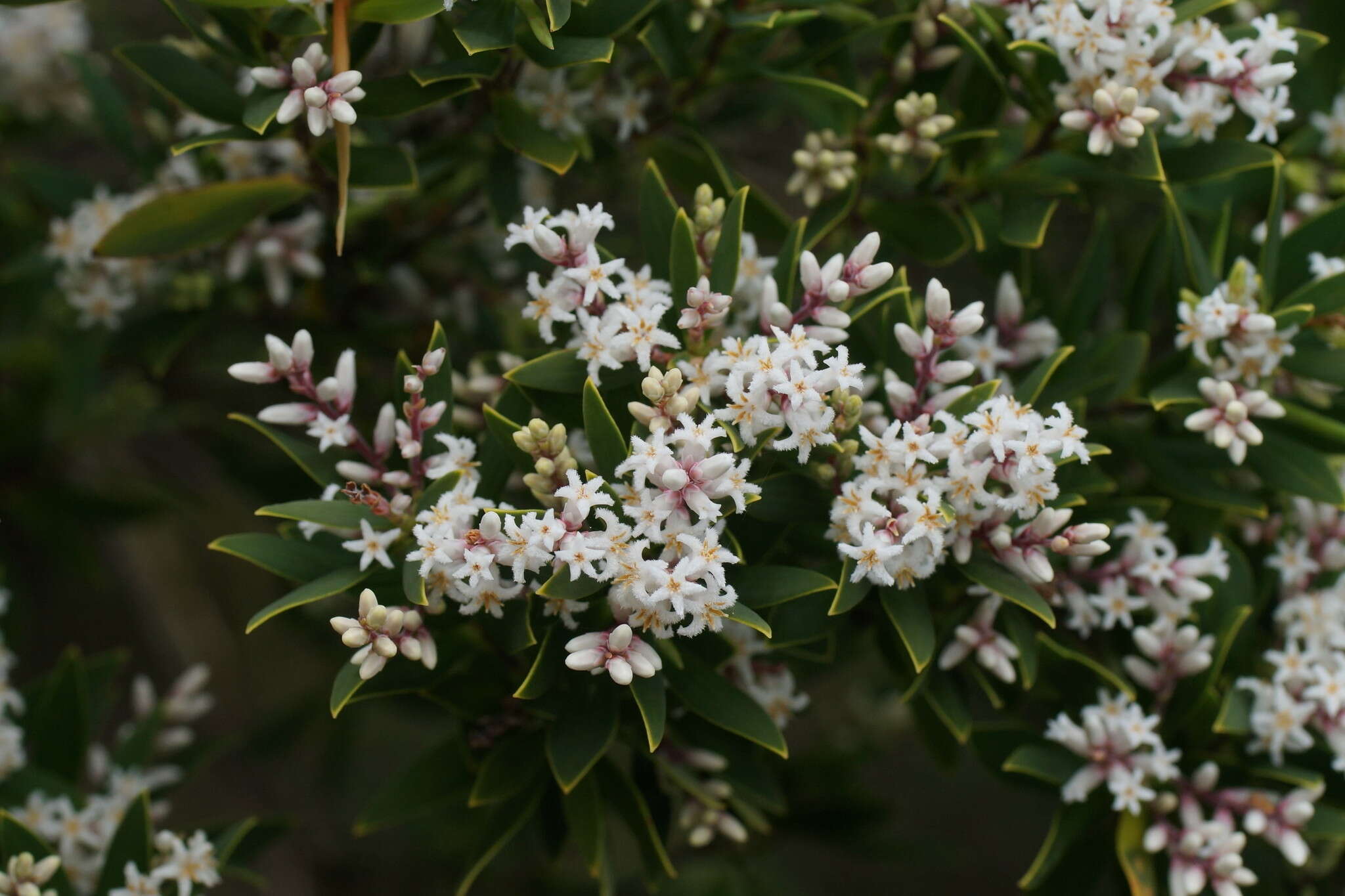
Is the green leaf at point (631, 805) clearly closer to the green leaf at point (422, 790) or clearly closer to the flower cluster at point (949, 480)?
the green leaf at point (422, 790)

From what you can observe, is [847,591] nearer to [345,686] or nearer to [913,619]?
[913,619]

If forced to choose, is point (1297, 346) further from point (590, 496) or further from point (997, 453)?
point (590, 496)

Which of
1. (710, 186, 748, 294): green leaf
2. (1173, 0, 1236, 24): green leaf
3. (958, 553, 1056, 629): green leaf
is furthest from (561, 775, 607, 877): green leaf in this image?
(1173, 0, 1236, 24): green leaf

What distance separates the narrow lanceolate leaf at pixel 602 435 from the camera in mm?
1325

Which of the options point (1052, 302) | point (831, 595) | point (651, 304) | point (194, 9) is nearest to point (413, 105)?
point (194, 9)

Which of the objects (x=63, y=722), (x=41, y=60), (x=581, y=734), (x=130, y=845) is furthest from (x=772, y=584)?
(x=41, y=60)

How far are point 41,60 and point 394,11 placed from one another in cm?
144

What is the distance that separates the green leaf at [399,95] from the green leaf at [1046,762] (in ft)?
4.01

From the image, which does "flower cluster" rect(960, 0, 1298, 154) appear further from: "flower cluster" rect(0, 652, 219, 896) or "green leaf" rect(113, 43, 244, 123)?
"flower cluster" rect(0, 652, 219, 896)

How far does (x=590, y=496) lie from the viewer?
4.06 ft

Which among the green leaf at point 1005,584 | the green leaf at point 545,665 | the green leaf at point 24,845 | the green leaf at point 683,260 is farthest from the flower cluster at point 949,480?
the green leaf at point 24,845

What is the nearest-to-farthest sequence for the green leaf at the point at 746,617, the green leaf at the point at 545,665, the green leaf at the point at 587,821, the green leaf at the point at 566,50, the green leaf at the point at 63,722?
1. the green leaf at the point at 746,617
2. the green leaf at the point at 545,665
3. the green leaf at the point at 566,50
4. the green leaf at the point at 587,821
5. the green leaf at the point at 63,722

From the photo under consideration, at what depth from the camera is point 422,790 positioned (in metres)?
1.68

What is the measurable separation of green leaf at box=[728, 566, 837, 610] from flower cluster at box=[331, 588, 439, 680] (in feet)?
1.25
